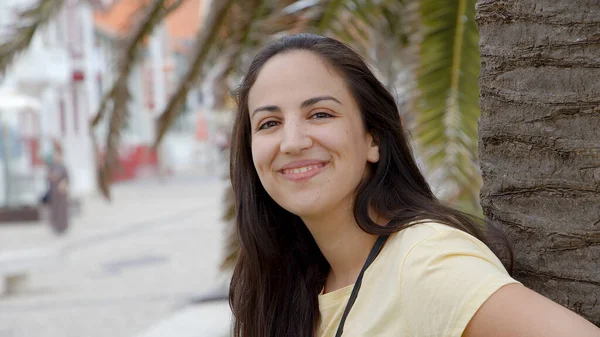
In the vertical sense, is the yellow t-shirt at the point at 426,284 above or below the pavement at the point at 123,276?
above

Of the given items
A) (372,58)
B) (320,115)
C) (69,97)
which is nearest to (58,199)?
(372,58)

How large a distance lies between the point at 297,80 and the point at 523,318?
2.74 ft

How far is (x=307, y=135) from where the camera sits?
6.21 ft

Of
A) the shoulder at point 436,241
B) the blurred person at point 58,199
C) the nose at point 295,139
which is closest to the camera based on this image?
the shoulder at point 436,241

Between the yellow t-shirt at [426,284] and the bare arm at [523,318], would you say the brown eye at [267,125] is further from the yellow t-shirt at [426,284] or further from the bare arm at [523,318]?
the bare arm at [523,318]

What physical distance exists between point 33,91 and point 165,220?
29.2 ft

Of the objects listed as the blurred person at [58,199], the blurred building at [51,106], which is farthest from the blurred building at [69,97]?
the blurred person at [58,199]

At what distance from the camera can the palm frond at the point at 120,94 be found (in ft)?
18.7

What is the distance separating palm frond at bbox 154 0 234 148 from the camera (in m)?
5.46

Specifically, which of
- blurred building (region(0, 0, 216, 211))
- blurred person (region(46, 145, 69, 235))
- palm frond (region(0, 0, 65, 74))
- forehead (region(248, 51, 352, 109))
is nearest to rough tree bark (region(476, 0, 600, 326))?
forehead (region(248, 51, 352, 109))

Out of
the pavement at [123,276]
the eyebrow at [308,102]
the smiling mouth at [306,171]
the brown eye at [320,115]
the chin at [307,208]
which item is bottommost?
the pavement at [123,276]

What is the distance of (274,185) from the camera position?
1988 millimetres

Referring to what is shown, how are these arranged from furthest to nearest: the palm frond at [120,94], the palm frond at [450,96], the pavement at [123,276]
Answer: the pavement at [123,276]
the palm frond at [120,94]
the palm frond at [450,96]

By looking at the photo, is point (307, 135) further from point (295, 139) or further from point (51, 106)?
point (51, 106)
